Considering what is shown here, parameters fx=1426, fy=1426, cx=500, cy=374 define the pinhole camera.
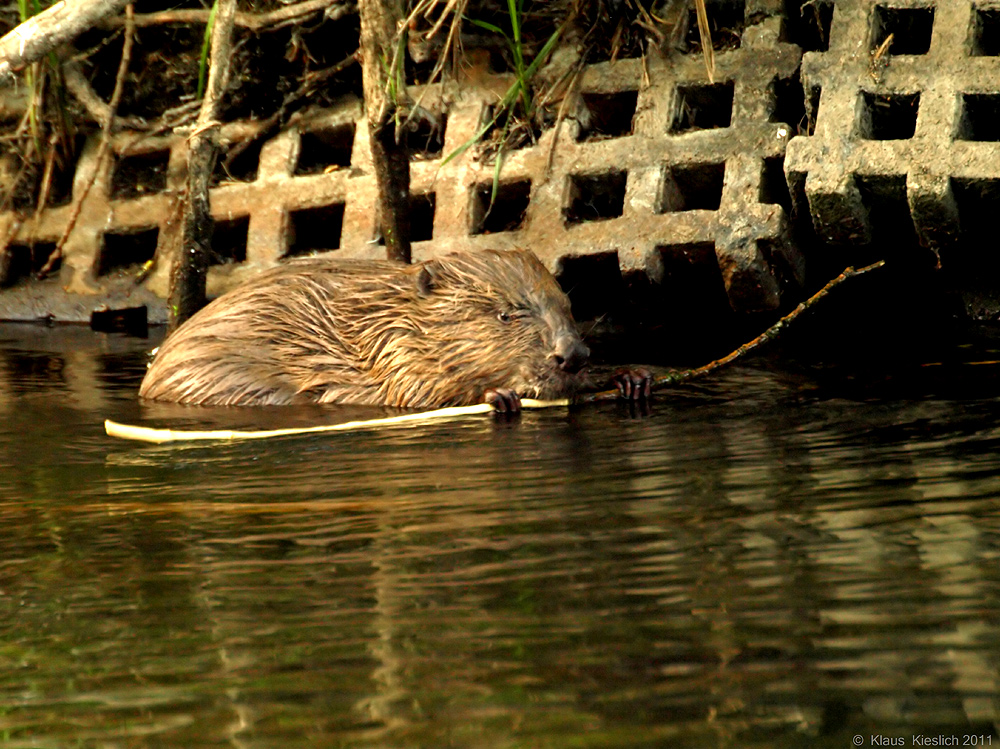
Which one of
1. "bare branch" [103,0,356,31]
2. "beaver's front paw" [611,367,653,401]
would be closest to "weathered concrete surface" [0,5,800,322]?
"bare branch" [103,0,356,31]

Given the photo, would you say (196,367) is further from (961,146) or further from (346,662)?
(346,662)

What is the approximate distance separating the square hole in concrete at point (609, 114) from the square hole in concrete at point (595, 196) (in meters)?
0.23

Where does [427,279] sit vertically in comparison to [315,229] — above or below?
below

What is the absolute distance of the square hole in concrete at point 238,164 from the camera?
7.52 m

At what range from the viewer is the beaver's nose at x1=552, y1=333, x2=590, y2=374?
202 inches

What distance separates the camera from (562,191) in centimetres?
646

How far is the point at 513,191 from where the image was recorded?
6.91m

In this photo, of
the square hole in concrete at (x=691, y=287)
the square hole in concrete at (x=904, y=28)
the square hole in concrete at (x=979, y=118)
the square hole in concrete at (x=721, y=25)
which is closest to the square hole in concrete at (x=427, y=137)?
the square hole in concrete at (x=721, y=25)

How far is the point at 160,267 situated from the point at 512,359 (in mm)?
2973

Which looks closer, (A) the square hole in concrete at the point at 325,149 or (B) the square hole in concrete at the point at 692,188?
(B) the square hole in concrete at the point at 692,188

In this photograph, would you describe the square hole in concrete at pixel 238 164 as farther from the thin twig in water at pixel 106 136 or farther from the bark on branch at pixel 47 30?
the bark on branch at pixel 47 30

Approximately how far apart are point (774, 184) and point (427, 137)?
1947 mm

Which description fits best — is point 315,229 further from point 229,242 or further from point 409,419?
point 409,419

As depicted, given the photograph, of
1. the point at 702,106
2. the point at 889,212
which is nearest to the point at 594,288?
the point at 702,106
